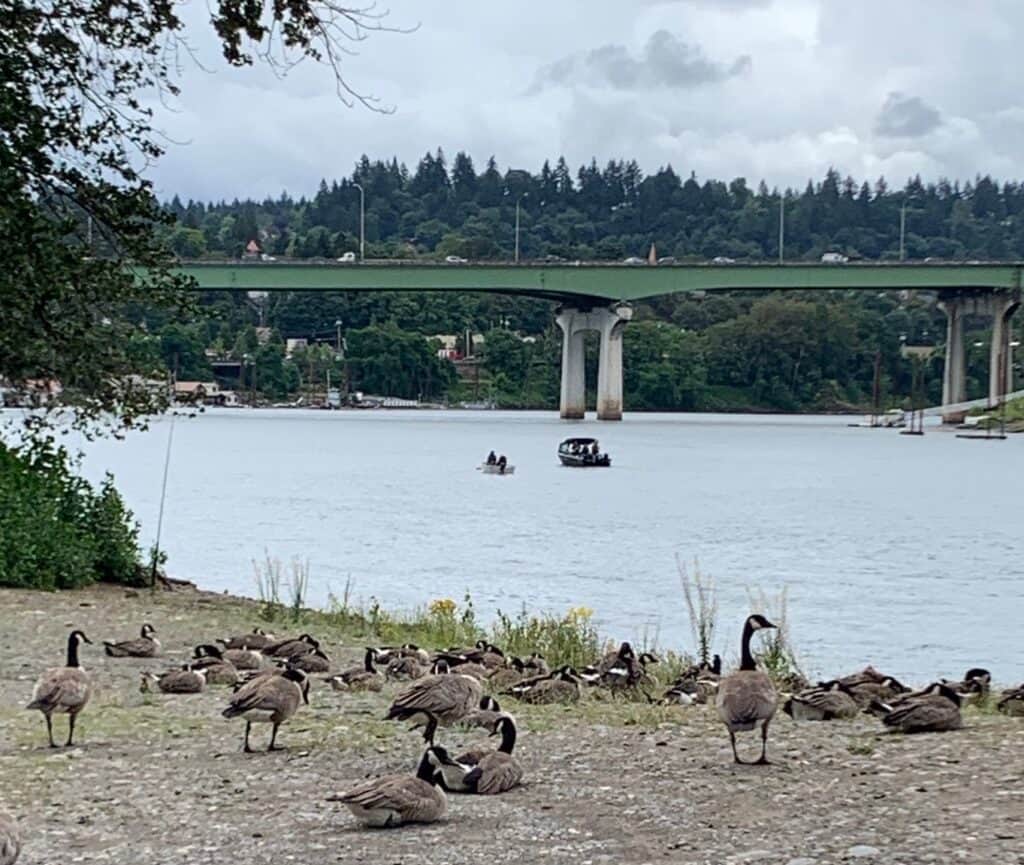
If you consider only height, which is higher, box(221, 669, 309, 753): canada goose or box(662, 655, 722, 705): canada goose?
box(221, 669, 309, 753): canada goose

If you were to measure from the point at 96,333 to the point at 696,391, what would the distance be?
130 m

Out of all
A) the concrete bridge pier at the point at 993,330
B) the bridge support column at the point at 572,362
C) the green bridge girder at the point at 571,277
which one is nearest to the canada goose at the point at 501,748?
the green bridge girder at the point at 571,277

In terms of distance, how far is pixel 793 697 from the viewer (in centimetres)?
1372

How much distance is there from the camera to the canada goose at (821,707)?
43.7 feet

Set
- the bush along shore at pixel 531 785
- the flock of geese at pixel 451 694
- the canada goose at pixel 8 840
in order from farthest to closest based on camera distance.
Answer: the flock of geese at pixel 451 694 → the bush along shore at pixel 531 785 → the canada goose at pixel 8 840

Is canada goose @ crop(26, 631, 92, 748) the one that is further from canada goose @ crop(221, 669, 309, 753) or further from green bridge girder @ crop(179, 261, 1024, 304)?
green bridge girder @ crop(179, 261, 1024, 304)

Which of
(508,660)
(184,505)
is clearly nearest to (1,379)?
(508,660)

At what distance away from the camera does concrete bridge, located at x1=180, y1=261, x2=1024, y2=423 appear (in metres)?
98.8

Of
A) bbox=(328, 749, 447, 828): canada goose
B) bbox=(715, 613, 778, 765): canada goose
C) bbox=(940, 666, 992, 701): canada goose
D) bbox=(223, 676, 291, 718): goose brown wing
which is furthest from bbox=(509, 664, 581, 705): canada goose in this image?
bbox=(328, 749, 447, 828): canada goose

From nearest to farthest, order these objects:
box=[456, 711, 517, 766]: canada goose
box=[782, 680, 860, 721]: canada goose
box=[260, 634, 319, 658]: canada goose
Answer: box=[456, 711, 517, 766]: canada goose → box=[782, 680, 860, 721]: canada goose → box=[260, 634, 319, 658]: canada goose

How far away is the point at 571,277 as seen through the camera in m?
103

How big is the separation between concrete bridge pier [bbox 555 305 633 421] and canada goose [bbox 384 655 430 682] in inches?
3564

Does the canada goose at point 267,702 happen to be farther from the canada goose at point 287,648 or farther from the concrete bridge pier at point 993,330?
the concrete bridge pier at point 993,330

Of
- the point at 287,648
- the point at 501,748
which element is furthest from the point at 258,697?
the point at 287,648
